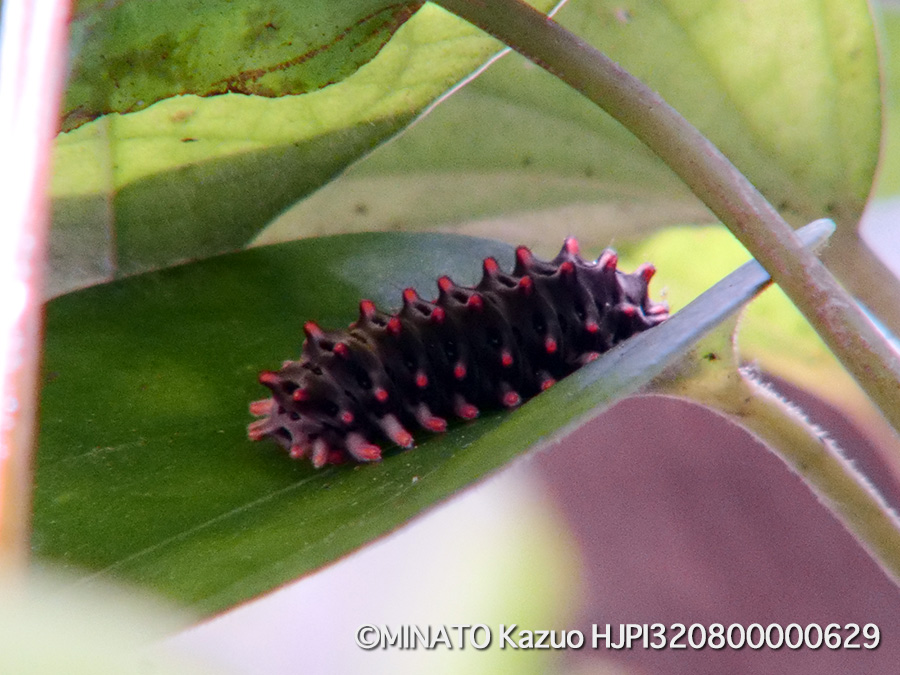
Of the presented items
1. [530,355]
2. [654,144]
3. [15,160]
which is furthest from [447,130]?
[15,160]

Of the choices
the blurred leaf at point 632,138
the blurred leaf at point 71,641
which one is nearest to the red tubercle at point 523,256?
the blurred leaf at point 632,138

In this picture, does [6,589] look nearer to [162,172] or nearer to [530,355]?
[162,172]

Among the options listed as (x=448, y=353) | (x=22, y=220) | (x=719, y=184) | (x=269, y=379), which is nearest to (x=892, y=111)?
(x=448, y=353)

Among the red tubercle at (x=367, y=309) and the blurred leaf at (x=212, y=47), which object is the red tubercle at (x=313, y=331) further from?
the blurred leaf at (x=212, y=47)

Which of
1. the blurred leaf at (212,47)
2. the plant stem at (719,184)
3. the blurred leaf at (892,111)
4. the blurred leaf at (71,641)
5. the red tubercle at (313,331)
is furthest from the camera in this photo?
the blurred leaf at (892,111)

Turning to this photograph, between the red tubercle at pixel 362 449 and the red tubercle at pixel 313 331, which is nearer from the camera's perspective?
the red tubercle at pixel 362 449

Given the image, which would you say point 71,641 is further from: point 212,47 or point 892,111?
point 892,111
